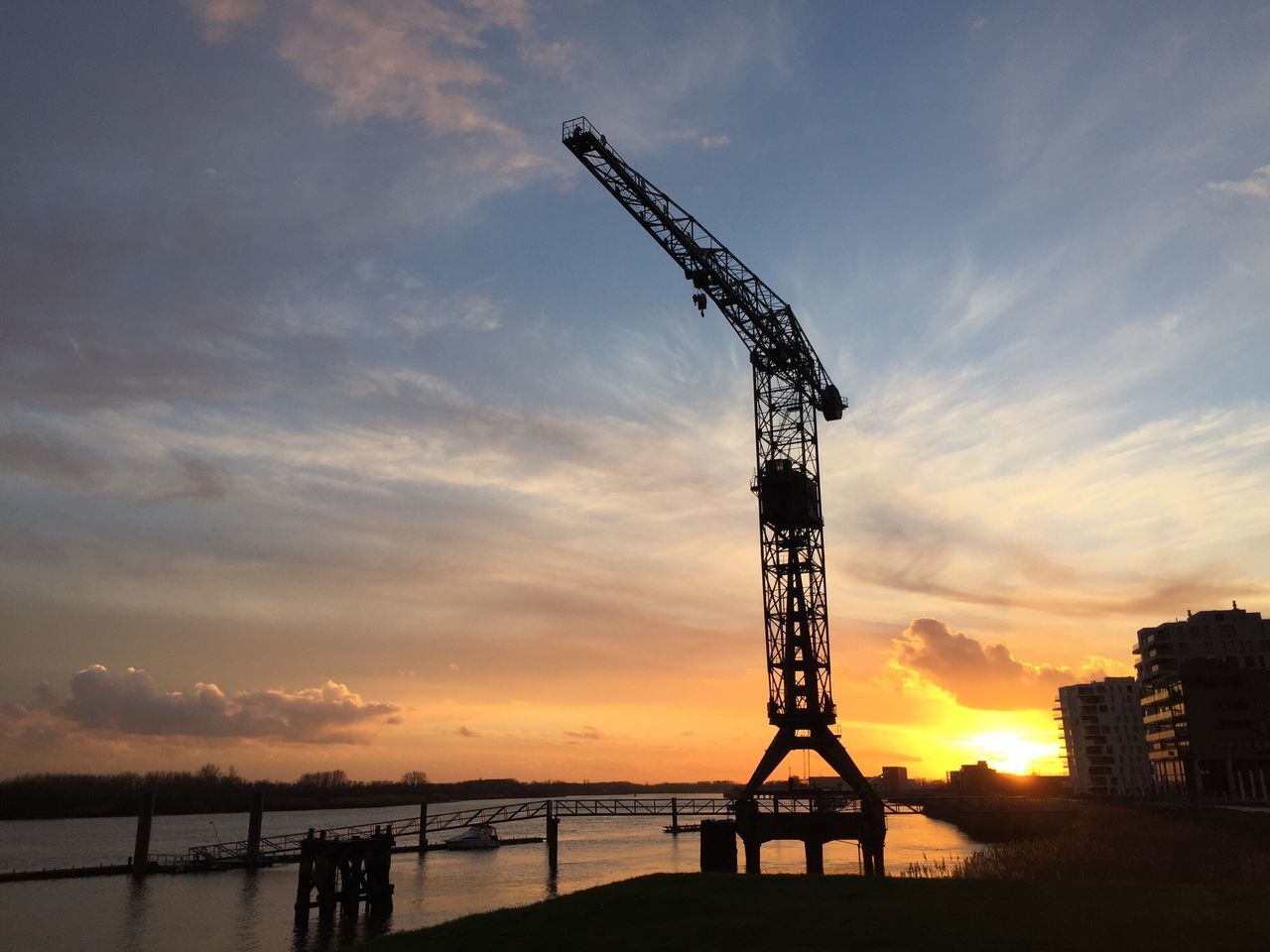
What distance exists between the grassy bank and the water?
2552cm

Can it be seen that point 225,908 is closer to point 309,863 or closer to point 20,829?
point 309,863

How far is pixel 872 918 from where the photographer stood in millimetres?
24594

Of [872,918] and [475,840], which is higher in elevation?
[872,918]

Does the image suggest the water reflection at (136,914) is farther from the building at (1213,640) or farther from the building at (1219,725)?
the building at (1213,640)

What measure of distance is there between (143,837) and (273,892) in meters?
16.0

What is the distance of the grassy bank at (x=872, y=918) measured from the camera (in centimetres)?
2166

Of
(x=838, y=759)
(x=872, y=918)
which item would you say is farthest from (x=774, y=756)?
(x=872, y=918)

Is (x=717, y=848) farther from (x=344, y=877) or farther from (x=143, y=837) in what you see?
(x=143, y=837)

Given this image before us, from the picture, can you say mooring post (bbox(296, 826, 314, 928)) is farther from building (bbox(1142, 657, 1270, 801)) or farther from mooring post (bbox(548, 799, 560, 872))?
building (bbox(1142, 657, 1270, 801))

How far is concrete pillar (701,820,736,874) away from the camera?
53375 mm

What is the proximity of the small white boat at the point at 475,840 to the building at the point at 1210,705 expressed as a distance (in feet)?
268

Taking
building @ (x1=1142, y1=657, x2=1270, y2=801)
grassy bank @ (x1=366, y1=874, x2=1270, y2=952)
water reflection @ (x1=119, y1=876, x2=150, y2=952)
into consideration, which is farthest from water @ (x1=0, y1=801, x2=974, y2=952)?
building @ (x1=1142, y1=657, x2=1270, y2=801)

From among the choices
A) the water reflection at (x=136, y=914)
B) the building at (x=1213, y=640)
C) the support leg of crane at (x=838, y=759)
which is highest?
the building at (x=1213, y=640)

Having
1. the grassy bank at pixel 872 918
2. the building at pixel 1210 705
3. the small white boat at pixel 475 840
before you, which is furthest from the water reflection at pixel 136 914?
the building at pixel 1210 705
